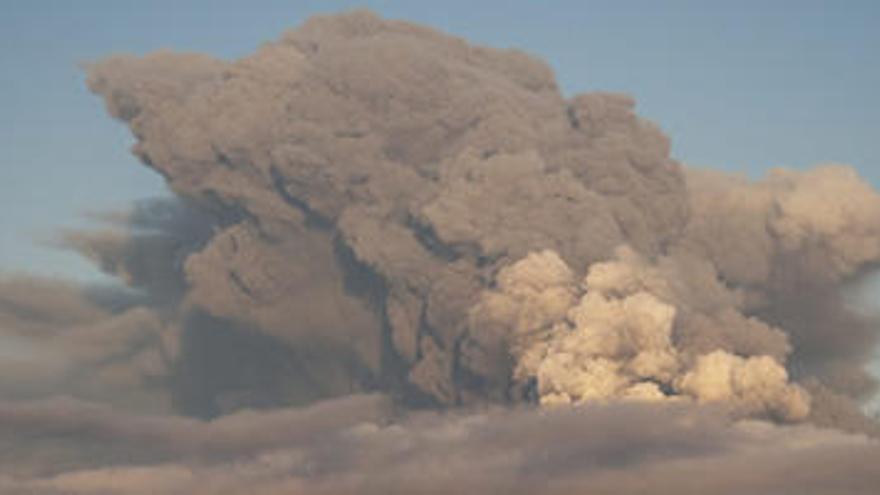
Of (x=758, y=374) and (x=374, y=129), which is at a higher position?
(x=374, y=129)

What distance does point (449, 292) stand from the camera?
70938 millimetres

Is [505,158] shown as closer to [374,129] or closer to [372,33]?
[374,129]

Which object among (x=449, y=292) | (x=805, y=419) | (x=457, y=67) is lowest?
(x=805, y=419)

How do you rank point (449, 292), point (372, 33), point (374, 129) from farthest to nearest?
1. point (372, 33)
2. point (374, 129)
3. point (449, 292)

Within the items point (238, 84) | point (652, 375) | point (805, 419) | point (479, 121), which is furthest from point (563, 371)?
point (238, 84)

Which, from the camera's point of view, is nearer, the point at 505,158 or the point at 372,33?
the point at 505,158

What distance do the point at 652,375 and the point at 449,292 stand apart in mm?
10080

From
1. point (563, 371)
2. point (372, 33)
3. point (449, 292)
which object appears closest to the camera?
point (563, 371)

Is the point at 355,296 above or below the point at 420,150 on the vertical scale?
below

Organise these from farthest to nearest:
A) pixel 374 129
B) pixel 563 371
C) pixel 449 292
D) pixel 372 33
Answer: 1. pixel 372 33
2. pixel 374 129
3. pixel 449 292
4. pixel 563 371

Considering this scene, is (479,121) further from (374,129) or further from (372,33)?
(372,33)

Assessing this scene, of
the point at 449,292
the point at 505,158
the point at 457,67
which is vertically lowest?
the point at 449,292

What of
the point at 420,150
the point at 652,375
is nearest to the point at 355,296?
the point at 420,150

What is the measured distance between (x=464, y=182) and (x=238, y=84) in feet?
33.7
